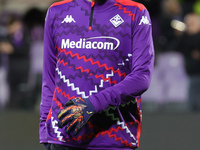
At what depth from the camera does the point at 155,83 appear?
22.9 feet

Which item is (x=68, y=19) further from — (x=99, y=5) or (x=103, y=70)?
(x=103, y=70)

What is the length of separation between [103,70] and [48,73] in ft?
1.17

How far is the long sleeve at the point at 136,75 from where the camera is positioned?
7.65 ft

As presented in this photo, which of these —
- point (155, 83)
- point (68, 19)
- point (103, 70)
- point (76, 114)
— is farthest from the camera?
point (155, 83)

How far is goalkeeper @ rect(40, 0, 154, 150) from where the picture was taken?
7.89 feet

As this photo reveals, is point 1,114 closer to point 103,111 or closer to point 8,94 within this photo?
point 8,94

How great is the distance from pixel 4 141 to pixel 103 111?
14.1 ft

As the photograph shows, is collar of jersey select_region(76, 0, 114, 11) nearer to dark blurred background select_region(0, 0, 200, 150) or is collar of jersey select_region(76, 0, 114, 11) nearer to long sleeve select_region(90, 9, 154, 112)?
long sleeve select_region(90, 9, 154, 112)

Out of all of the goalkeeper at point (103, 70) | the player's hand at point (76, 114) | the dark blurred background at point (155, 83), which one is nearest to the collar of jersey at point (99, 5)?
the goalkeeper at point (103, 70)

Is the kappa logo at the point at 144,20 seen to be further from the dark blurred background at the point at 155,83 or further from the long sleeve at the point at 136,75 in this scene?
the dark blurred background at the point at 155,83

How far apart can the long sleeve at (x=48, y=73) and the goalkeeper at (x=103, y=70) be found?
87mm

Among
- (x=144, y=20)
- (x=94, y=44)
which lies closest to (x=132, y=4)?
(x=144, y=20)

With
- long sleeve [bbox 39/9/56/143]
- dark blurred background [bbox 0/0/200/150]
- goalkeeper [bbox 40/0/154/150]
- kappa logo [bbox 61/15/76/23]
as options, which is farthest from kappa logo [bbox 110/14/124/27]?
dark blurred background [bbox 0/0/200/150]

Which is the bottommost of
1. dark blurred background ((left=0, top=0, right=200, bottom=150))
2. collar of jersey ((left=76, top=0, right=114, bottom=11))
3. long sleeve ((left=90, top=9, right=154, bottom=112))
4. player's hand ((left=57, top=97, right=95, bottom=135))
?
dark blurred background ((left=0, top=0, right=200, bottom=150))
